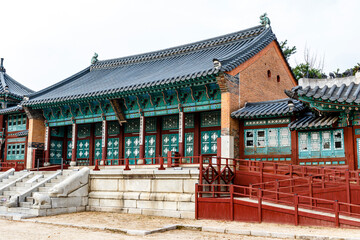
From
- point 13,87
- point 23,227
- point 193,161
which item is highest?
point 13,87

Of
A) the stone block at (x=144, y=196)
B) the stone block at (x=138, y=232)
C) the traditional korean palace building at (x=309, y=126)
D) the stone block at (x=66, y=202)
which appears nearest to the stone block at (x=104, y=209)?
the stone block at (x=66, y=202)

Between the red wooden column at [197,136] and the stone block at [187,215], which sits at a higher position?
the red wooden column at [197,136]

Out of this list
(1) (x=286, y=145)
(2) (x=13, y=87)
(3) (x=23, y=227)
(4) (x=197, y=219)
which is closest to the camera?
(3) (x=23, y=227)

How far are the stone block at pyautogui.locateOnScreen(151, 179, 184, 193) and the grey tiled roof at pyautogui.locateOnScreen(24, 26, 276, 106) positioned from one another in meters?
5.89

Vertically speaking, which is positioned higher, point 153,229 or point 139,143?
point 139,143

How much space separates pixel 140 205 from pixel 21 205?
520cm

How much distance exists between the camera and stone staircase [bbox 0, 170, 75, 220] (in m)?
16.2

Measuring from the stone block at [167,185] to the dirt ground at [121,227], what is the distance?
1.18m

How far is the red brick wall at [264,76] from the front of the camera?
2181 cm

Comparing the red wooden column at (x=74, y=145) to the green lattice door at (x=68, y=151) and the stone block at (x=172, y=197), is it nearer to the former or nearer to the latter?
the green lattice door at (x=68, y=151)

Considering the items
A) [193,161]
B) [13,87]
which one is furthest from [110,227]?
[13,87]

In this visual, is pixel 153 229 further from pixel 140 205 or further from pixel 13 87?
pixel 13 87

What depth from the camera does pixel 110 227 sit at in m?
→ 13.2

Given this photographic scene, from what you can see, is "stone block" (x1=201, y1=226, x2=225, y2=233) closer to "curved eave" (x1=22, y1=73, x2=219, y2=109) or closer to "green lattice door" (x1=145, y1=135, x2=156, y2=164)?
"curved eave" (x1=22, y1=73, x2=219, y2=109)
